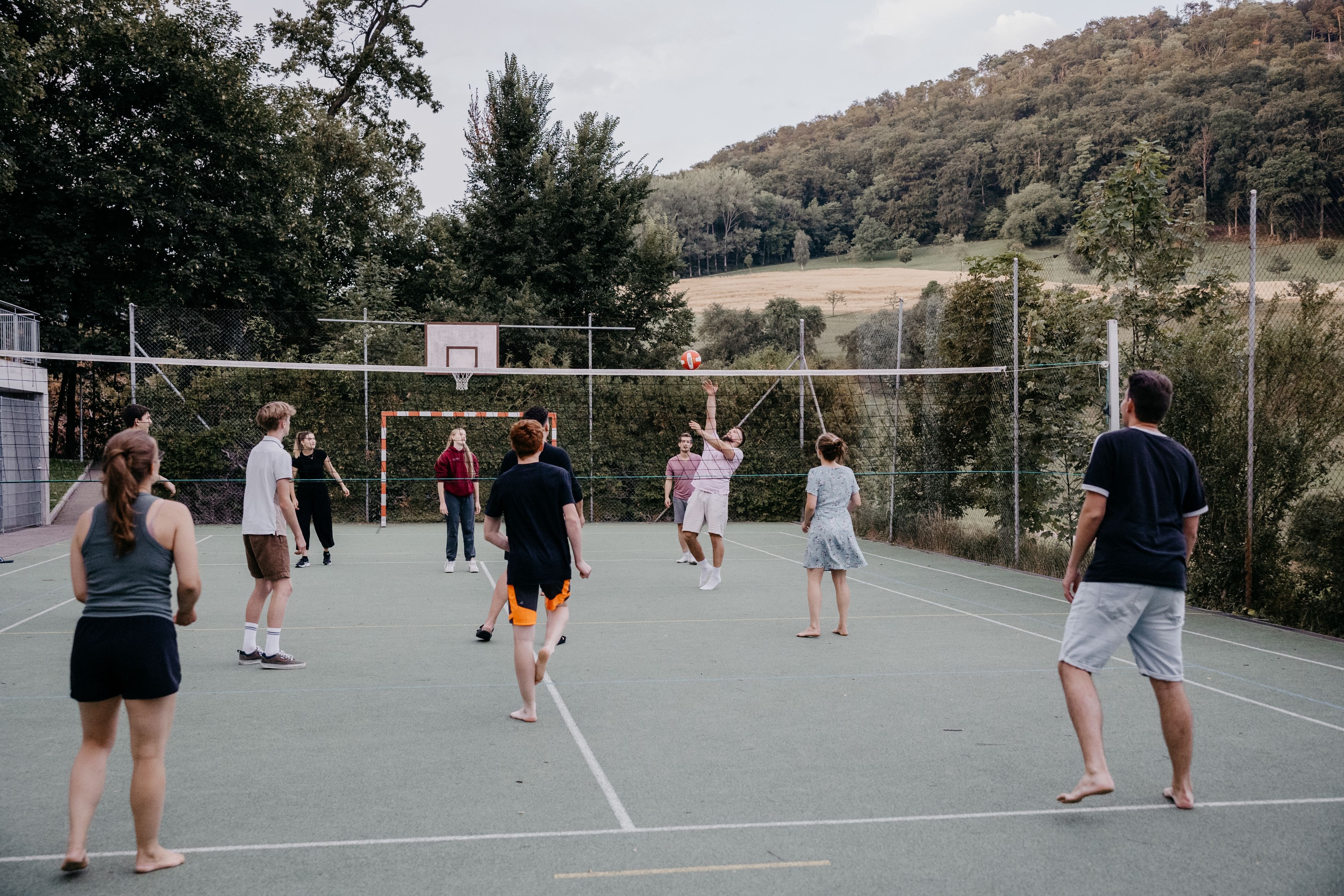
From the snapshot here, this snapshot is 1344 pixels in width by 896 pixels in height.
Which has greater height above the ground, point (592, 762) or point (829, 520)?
point (829, 520)

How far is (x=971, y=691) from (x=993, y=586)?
16.3ft

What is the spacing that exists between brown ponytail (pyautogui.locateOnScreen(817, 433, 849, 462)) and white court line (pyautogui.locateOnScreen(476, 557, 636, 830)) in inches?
104

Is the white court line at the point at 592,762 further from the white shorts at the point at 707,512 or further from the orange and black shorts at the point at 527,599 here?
the white shorts at the point at 707,512

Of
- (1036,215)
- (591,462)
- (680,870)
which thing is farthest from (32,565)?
(1036,215)

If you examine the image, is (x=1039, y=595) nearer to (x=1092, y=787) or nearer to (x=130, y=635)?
(x=1092, y=787)

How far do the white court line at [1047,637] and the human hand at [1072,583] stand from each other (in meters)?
→ 1.07

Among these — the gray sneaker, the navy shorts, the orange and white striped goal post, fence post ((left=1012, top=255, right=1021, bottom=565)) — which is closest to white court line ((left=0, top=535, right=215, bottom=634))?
the gray sneaker

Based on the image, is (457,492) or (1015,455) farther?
(1015,455)

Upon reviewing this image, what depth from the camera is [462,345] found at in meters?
18.7

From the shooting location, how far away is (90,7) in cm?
2242

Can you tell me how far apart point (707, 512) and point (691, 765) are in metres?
5.77

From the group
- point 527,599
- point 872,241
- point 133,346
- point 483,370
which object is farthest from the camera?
point 872,241

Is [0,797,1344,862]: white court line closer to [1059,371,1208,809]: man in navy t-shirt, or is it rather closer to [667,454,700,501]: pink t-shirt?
[1059,371,1208,809]: man in navy t-shirt

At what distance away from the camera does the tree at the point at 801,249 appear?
63.1 meters
